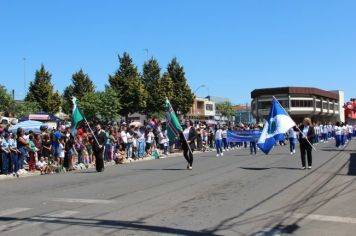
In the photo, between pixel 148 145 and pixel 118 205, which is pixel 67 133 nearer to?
pixel 148 145

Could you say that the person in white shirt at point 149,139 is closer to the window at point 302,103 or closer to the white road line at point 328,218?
the white road line at point 328,218

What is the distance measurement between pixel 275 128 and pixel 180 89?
49298mm

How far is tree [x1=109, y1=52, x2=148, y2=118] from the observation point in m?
57.2

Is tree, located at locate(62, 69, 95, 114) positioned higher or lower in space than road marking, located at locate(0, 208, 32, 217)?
higher

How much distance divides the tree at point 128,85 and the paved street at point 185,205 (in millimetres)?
41260

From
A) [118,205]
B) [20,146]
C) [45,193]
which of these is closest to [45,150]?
[20,146]

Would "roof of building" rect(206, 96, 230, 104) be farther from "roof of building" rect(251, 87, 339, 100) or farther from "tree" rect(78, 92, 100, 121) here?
"tree" rect(78, 92, 100, 121)

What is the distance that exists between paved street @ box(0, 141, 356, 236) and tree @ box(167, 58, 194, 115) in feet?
164

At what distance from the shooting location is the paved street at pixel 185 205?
7898 millimetres

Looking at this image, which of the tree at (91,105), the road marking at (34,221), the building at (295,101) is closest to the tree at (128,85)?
the tree at (91,105)

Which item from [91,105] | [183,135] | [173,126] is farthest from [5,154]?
[91,105]

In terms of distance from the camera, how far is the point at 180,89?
66812mm

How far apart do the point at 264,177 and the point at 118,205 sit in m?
6.38

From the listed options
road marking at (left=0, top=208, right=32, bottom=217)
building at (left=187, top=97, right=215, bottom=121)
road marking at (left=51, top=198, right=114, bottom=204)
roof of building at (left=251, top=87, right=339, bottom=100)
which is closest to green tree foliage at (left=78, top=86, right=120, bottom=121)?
road marking at (left=51, top=198, right=114, bottom=204)
